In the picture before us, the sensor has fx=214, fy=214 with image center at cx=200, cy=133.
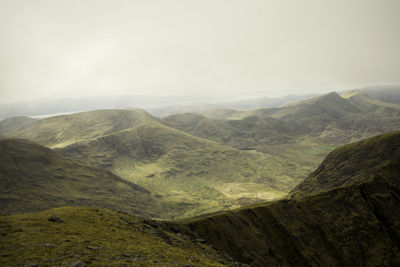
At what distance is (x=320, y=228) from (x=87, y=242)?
8433 centimetres

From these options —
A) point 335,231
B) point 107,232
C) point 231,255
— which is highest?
point 107,232

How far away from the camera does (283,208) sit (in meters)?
88.2

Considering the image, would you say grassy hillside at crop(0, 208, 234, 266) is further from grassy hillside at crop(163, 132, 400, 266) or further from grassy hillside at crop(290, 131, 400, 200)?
grassy hillside at crop(290, 131, 400, 200)

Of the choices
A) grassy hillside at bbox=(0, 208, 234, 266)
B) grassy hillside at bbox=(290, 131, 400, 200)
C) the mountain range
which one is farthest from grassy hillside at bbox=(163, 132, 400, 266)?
grassy hillside at bbox=(290, 131, 400, 200)

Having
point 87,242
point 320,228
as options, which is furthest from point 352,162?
point 87,242

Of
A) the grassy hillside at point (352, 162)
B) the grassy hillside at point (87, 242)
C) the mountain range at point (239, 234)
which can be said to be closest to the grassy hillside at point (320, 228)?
the mountain range at point (239, 234)

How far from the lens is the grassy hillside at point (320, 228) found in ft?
238

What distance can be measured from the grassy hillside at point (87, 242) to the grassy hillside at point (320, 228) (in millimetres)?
14846

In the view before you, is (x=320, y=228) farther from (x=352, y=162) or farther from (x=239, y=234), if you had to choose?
(x=352, y=162)

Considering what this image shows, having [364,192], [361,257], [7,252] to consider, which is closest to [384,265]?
[361,257]

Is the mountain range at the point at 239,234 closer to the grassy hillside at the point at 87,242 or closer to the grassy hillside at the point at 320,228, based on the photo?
the grassy hillside at the point at 87,242

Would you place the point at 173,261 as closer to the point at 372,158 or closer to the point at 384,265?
the point at 384,265

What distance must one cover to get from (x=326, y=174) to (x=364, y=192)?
58111 millimetres

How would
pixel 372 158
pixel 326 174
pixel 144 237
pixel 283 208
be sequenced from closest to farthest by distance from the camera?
pixel 144 237 < pixel 283 208 < pixel 372 158 < pixel 326 174
